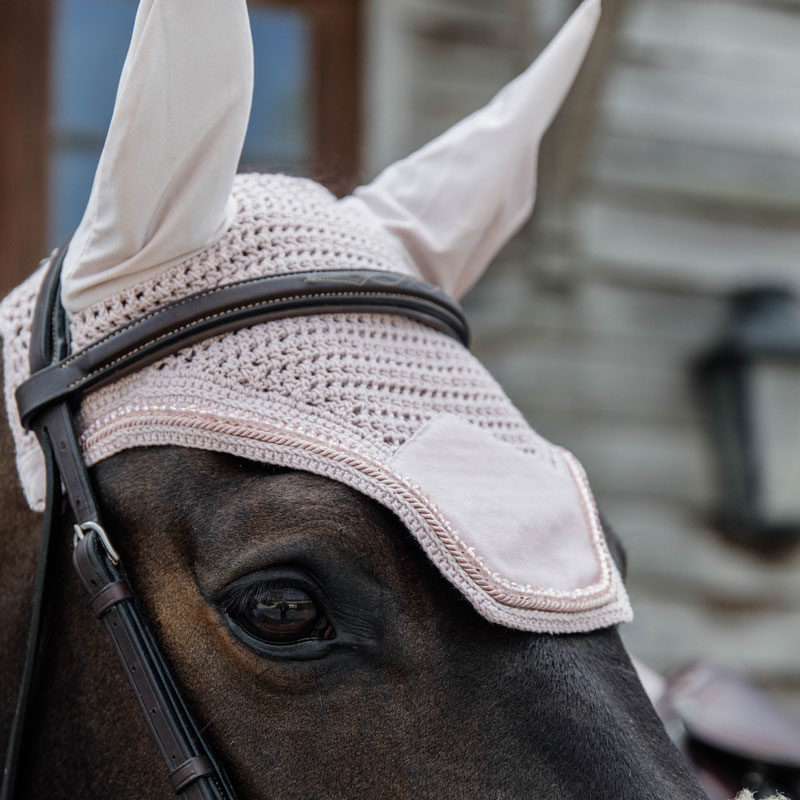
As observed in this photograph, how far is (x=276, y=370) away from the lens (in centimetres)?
101

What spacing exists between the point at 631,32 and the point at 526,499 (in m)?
2.89

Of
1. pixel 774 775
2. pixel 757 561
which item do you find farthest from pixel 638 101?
pixel 774 775

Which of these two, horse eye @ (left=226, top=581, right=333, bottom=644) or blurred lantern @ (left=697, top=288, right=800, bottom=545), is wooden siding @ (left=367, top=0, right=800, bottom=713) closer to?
blurred lantern @ (left=697, top=288, right=800, bottom=545)

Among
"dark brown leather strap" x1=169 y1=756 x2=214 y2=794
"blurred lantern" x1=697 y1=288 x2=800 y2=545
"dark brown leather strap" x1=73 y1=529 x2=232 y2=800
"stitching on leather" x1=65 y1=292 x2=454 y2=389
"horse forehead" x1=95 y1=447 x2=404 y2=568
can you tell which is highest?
"stitching on leather" x1=65 y1=292 x2=454 y2=389

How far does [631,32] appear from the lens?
3451 millimetres

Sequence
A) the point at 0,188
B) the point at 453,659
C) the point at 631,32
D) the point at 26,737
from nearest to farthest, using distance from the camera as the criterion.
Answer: the point at 453,659, the point at 26,737, the point at 0,188, the point at 631,32

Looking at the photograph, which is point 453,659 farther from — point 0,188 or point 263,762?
point 0,188

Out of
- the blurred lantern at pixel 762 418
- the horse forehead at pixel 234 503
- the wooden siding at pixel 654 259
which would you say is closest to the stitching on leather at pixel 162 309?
the horse forehead at pixel 234 503

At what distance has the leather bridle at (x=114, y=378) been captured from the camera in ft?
3.15

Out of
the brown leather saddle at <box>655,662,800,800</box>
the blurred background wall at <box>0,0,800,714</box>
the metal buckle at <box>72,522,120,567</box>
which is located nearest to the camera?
the metal buckle at <box>72,522,120,567</box>

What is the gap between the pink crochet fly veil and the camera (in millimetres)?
912

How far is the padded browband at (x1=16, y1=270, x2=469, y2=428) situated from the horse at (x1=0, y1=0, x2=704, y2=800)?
19mm

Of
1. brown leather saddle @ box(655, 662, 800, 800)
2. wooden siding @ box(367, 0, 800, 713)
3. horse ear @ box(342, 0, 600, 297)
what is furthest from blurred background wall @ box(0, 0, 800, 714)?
horse ear @ box(342, 0, 600, 297)

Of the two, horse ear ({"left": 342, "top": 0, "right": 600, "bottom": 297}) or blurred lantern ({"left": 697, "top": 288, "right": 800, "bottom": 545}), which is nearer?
horse ear ({"left": 342, "top": 0, "right": 600, "bottom": 297})
